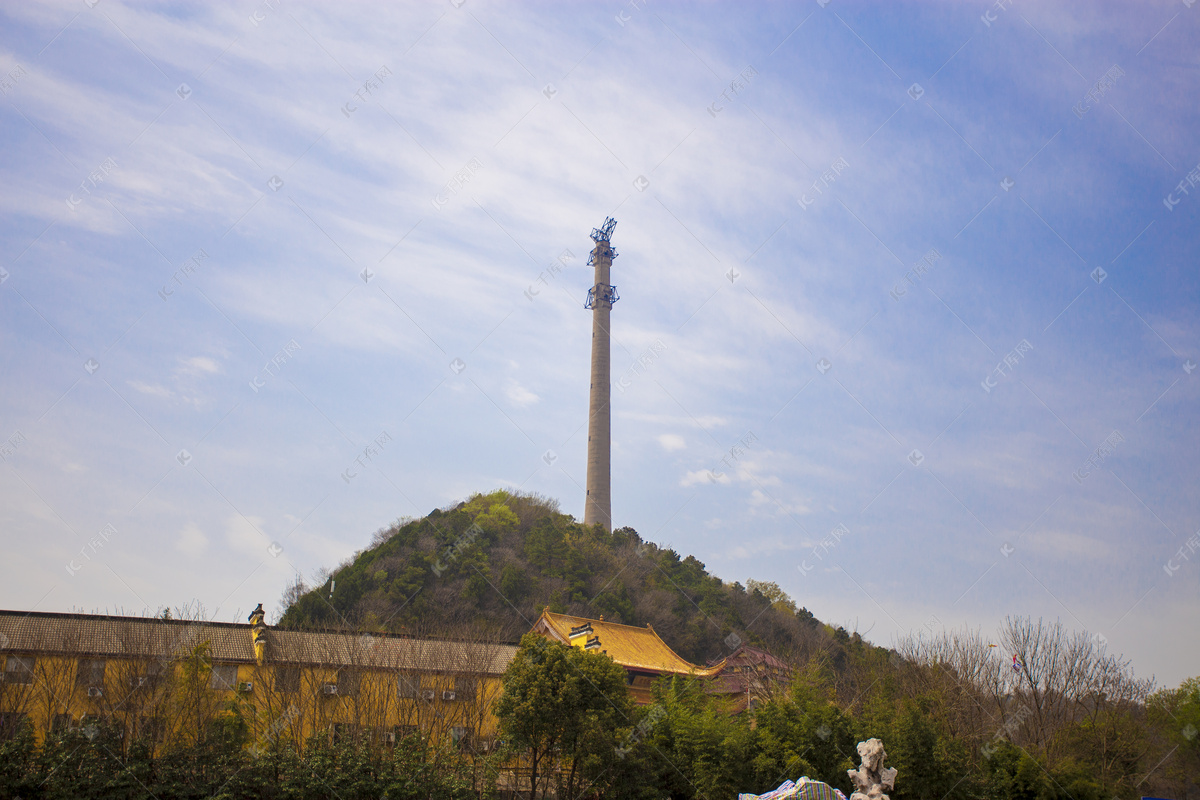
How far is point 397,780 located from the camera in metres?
16.9

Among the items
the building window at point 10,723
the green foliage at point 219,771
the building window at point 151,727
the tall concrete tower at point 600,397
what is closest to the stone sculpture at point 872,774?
the green foliage at point 219,771

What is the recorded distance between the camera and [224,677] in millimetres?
21250

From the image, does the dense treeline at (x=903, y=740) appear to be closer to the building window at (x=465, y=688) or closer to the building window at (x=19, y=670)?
the building window at (x=465, y=688)

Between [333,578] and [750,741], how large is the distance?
1144 inches

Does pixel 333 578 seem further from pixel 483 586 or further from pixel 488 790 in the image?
pixel 488 790

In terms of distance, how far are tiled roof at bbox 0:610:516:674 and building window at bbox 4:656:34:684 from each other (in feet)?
0.74

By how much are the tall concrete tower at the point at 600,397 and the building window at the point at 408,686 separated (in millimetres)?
33695

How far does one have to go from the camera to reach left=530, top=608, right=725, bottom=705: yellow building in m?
29.0

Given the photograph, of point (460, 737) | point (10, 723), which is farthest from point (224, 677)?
point (460, 737)

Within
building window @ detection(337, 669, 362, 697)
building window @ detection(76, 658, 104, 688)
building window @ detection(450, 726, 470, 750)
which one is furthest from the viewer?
building window @ detection(337, 669, 362, 697)

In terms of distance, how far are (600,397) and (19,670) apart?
41.6m

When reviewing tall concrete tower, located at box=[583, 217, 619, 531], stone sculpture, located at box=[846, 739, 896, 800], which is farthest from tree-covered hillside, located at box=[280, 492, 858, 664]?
stone sculpture, located at box=[846, 739, 896, 800]

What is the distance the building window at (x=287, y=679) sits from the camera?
20.2m

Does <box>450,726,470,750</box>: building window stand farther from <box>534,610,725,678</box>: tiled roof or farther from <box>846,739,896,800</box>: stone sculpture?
<box>846,739,896,800</box>: stone sculpture
